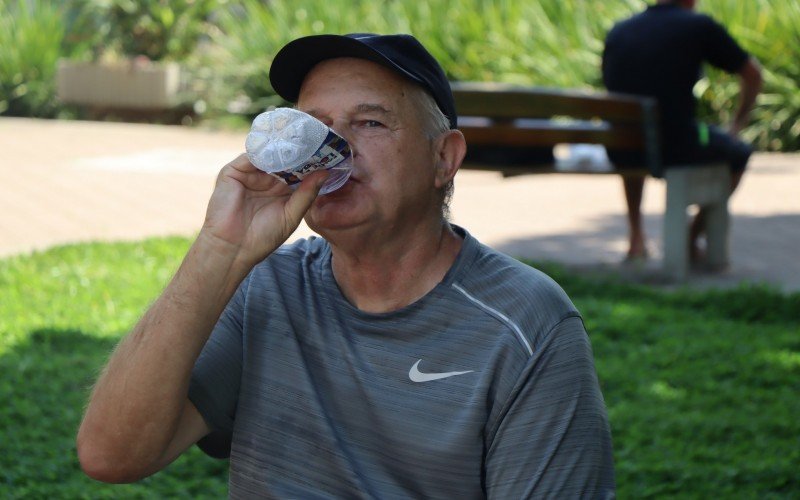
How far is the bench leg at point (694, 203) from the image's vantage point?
700 centimetres

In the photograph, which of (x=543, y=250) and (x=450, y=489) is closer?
(x=450, y=489)

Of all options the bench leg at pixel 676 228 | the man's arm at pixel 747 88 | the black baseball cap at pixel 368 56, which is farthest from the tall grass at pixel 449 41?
the black baseball cap at pixel 368 56

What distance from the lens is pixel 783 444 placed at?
4375 mm

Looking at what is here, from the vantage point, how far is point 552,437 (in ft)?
6.79

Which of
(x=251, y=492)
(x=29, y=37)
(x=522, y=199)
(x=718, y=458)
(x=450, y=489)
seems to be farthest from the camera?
(x=29, y=37)

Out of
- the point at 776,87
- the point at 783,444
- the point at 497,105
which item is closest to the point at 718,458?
the point at 783,444

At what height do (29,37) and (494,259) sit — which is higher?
(494,259)

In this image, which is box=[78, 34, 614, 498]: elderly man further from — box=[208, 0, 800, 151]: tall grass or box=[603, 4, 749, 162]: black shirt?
box=[208, 0, 800, 151]: tall grass

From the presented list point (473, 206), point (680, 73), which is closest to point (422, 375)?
point (680, 73)

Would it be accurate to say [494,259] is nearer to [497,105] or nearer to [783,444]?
[783,444]

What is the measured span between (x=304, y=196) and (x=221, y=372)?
0.38m

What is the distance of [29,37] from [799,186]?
10758 mm

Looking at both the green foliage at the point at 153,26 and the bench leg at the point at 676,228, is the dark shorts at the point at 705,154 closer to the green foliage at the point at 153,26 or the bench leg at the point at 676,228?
the bench leg at the point at 676,228

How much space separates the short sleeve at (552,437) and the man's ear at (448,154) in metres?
0.46
